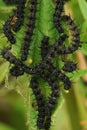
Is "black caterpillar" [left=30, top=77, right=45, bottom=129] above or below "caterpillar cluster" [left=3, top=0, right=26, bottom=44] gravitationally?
below

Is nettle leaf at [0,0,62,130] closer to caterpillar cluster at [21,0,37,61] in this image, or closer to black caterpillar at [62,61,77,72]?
caterpillar cluster at [21,0,37,61]

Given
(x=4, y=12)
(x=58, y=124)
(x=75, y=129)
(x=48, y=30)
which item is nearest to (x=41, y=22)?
(x=48, y=30)

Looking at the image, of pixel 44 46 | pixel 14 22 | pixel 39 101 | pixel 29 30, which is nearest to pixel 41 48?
pixel 44 46

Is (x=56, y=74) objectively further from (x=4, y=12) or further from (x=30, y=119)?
(x=4, y=12)

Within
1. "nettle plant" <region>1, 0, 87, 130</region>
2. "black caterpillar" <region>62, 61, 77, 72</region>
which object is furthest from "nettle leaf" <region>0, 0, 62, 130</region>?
"black caterpillar" <region>62, 61, 77, 72</region>

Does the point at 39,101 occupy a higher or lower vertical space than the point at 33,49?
lower

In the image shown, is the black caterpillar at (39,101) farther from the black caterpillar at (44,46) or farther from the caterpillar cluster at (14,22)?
the caterpillar cluster at (14,22)

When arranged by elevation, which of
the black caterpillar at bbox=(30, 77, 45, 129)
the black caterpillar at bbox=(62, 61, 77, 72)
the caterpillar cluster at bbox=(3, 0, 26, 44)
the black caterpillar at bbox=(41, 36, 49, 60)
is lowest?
the black caterpillar at bbox=(30, 77, 45, 129)

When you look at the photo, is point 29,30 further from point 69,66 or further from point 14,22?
point 69,66

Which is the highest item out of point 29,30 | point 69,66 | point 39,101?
point 29,30
